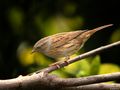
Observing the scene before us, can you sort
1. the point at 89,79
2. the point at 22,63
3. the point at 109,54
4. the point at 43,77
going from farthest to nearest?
the point at 109,54 → the point at 22,63 → the point at 43,77 → the point at 89,79

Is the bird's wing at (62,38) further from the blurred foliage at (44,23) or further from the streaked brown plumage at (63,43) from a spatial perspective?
A: the blurred foliage at (44,23)

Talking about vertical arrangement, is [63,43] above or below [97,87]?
above

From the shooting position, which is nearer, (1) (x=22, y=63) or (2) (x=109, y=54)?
(1) (x=22, y=63)

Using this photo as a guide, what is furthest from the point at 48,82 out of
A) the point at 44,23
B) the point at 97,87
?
the point at 44,23

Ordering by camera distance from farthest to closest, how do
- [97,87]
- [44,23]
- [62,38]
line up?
1. [44,23]
2. [62,38]
3. [97,87]

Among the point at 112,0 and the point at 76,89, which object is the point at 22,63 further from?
the point at 76,89

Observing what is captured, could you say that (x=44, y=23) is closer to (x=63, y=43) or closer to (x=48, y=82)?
(x=63, y=43)

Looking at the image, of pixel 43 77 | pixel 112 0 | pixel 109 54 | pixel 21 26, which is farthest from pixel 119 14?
pixel 43 77
